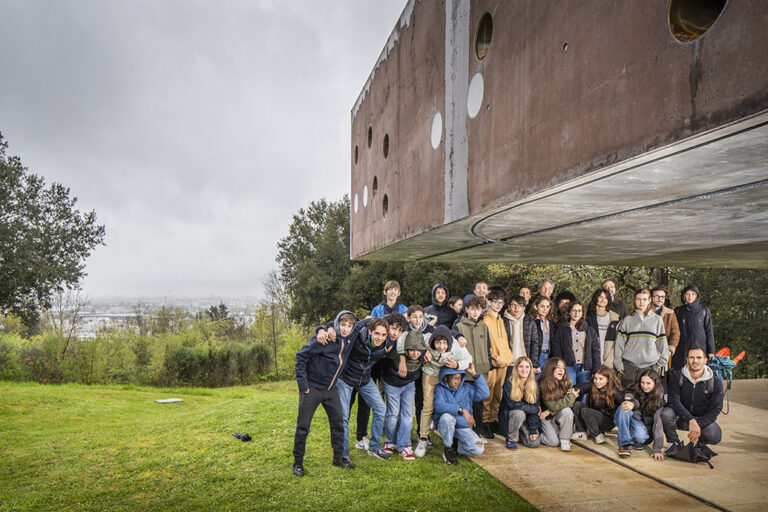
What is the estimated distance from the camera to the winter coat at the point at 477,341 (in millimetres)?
5488

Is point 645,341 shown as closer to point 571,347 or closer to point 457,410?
point 571,347

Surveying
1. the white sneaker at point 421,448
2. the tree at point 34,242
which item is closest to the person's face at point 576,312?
the white sneaker at point 421,448

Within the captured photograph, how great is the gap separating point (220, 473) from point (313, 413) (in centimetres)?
123

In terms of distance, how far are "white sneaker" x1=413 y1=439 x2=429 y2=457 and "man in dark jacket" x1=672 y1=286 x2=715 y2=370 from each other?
363cm

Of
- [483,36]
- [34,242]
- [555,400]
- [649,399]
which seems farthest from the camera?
[34,242]

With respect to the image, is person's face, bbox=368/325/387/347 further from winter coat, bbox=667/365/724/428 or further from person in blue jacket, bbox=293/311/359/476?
winter coat, bbox=667/365/724/428

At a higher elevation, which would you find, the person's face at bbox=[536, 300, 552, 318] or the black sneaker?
the person's face at bbox=[536, 300, 552, 318]

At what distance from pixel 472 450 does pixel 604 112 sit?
3.86 metres

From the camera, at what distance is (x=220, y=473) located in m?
4.96

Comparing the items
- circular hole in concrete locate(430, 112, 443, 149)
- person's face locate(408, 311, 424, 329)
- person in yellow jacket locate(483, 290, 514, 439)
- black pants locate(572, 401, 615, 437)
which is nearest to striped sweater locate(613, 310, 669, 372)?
black pants locate(572, 401, 615, 437)

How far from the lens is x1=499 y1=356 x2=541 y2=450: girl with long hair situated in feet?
17.4

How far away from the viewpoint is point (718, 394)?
4.75m

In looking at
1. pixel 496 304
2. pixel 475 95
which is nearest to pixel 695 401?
pixel 496 304

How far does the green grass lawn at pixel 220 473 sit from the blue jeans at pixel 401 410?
0.21m
